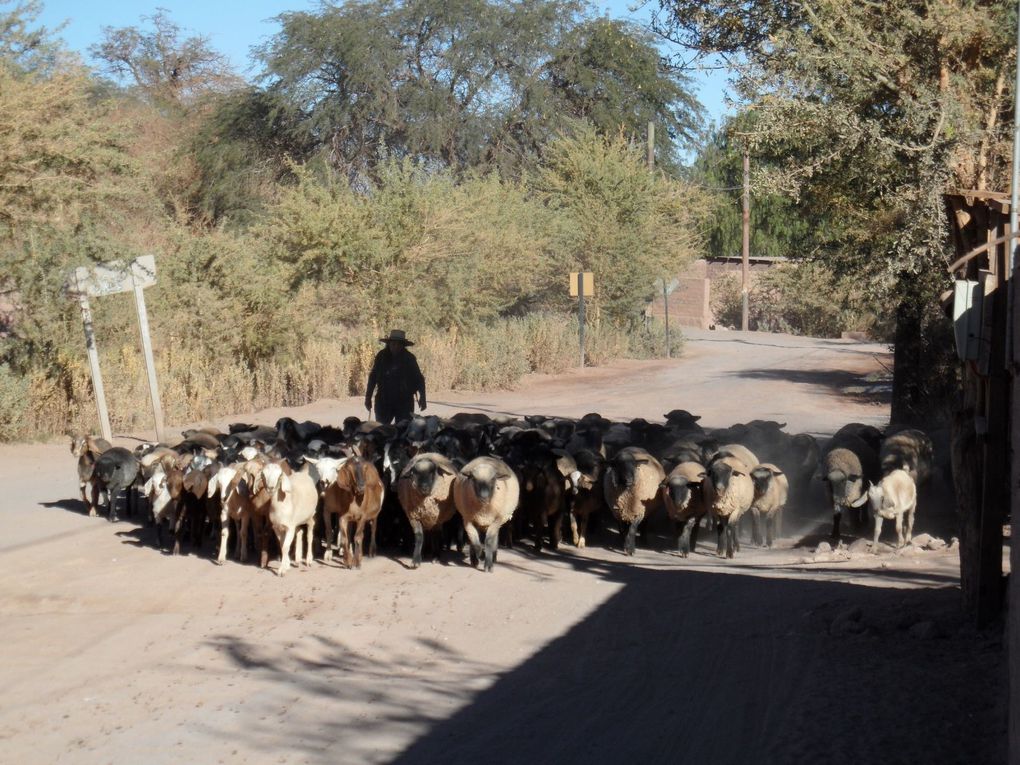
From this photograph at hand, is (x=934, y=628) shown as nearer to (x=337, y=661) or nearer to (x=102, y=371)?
(x=337, y=661)

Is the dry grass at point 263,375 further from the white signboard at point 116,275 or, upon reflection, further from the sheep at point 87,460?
the sheep at point 87,460

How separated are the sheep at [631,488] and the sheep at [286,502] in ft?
9.86

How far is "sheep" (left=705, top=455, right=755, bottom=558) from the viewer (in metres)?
11.1

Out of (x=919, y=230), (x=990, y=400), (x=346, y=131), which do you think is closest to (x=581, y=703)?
(x=990, y=400)

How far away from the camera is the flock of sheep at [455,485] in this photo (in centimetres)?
1044

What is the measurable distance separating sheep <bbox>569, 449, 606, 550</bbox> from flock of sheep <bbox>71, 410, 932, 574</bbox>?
0.02 m

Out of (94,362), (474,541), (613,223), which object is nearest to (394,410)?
(94,362)

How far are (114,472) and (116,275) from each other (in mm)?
3966


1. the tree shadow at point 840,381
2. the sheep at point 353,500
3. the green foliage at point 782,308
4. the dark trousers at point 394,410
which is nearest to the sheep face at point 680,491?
the sheep at point 353,500

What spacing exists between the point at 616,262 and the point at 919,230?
22800 mm

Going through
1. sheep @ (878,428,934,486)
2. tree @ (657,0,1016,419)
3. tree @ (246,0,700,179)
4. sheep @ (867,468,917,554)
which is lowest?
sheep @ (867,468,917,554)

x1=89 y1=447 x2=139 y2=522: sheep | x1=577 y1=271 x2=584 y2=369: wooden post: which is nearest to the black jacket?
x1=89 y1=447 x2=139 y2=522: sheep

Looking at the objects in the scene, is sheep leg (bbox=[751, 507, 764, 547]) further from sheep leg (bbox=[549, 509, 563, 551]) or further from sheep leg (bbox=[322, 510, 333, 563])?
sheep leg (bbox=[322, 510, 333, 563])

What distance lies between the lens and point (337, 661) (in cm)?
770
